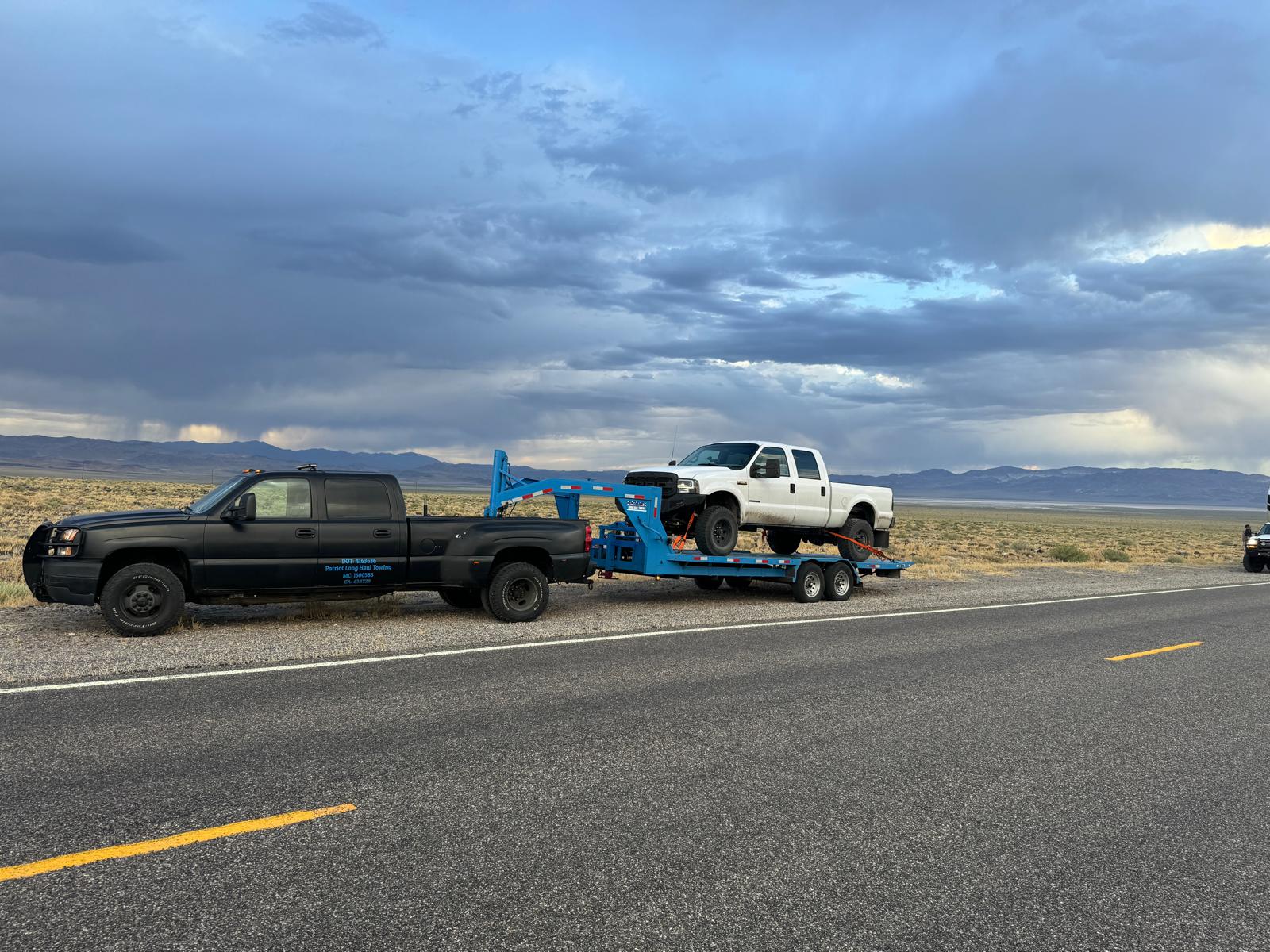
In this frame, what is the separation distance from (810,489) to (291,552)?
8.68 metres

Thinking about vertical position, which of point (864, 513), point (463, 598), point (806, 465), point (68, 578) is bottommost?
point (463, 598)

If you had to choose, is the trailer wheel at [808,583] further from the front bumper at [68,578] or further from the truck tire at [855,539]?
the front bumper at [68,578]

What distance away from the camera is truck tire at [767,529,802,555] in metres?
17.7

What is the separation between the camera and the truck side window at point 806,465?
643 inches

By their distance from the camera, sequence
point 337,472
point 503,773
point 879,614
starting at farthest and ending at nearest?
point 879,614 → point 337,472 → point 503,773

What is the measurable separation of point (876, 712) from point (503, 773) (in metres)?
3.34

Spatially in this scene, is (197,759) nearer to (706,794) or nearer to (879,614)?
(706,794)

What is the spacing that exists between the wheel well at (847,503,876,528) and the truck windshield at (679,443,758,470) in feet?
9.17

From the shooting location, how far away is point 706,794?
563 centimetres

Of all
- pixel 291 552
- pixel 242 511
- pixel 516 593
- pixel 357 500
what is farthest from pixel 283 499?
pixel 516 593

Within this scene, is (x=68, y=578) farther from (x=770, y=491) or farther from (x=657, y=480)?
(x=770, y=491)

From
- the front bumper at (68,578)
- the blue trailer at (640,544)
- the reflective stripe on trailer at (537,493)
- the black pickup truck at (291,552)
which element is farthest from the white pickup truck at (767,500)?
the front bumper at (68,578)

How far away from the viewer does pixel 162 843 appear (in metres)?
4.65

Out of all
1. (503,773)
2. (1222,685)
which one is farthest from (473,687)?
(1222,685)
